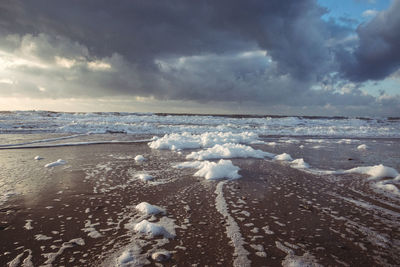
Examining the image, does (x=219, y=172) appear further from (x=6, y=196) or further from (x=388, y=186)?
(x=6, y=196)

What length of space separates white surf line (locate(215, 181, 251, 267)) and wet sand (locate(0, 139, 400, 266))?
0.06 ft

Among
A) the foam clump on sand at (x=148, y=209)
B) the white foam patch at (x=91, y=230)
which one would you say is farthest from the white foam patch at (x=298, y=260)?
the white foam patch at (x=91, y=230)

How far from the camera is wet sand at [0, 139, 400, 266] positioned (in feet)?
8.05

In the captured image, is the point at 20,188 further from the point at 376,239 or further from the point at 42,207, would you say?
the point at 376,239

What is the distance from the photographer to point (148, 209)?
3521 mm

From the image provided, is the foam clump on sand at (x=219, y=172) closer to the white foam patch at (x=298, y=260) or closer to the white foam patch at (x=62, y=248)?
the white foam patch at (x=298, y=260)

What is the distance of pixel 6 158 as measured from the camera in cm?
752

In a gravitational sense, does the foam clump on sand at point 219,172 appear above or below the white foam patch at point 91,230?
above

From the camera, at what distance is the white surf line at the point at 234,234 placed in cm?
235

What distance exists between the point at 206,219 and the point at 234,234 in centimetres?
52

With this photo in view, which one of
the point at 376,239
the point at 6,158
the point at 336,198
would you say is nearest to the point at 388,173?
the point at 336,198

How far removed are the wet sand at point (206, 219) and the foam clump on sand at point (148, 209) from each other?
117 millimetres

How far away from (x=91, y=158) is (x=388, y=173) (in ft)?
27.4

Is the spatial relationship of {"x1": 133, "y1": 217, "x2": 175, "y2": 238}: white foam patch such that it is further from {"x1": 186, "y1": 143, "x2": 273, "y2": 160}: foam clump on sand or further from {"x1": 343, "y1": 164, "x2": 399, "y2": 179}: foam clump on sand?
{"x1": 343, "y1": 164, "x2": 399, "y2": 179}: foam clump on sand
